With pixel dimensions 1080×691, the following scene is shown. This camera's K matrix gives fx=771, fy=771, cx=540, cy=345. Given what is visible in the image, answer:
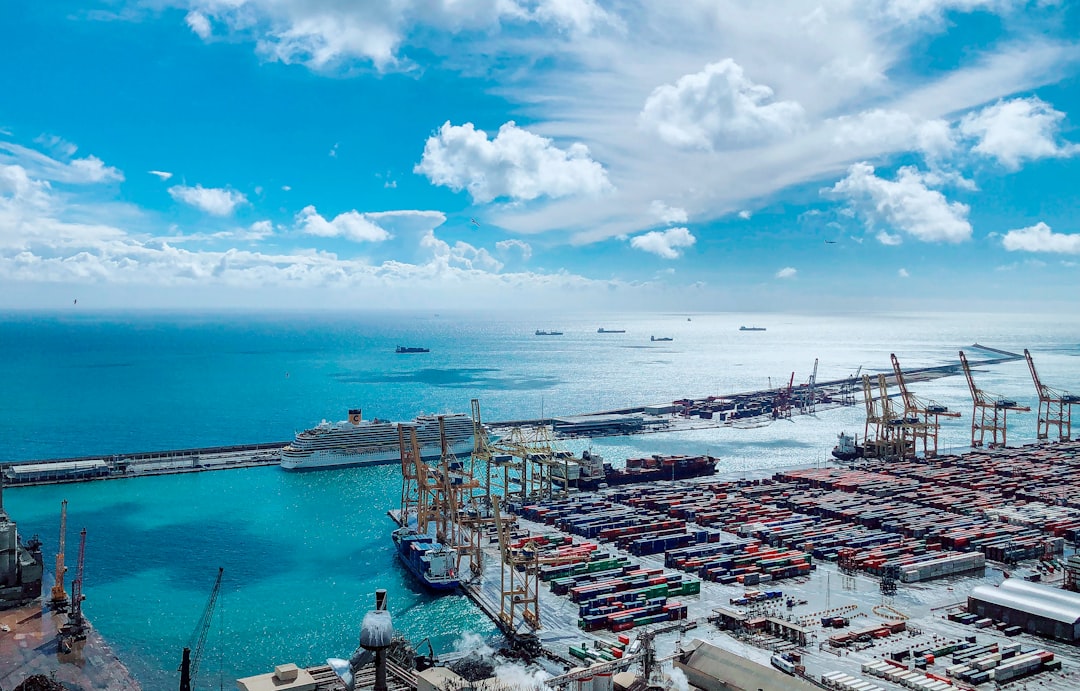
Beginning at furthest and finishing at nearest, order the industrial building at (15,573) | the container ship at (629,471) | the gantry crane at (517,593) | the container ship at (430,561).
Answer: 1. the container ship at (629,471)
2. the container ship at (430,561)
3. the industrial building at (15,573)
4. the gantry crane at (517,593)

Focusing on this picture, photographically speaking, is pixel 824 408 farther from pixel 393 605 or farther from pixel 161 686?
pixel 161 686

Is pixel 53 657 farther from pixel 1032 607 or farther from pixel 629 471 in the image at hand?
pixel 629 471

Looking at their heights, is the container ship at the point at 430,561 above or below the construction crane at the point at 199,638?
above

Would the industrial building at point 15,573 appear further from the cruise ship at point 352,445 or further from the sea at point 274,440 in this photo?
the cruise ship at point 352,445

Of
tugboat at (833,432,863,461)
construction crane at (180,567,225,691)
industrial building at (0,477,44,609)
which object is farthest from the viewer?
tugboat at (833,432,863,461)

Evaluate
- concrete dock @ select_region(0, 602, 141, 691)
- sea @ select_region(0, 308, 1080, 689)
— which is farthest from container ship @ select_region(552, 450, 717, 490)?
concrete dock @ select_region(0, 602, 141, 691)

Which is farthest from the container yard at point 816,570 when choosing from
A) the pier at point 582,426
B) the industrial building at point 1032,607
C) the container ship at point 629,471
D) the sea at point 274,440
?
the pier at point 582,426

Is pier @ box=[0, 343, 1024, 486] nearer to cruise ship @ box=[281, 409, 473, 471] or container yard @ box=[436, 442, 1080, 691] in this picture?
cruise ship @ box=[281, 409, 473, 471]
